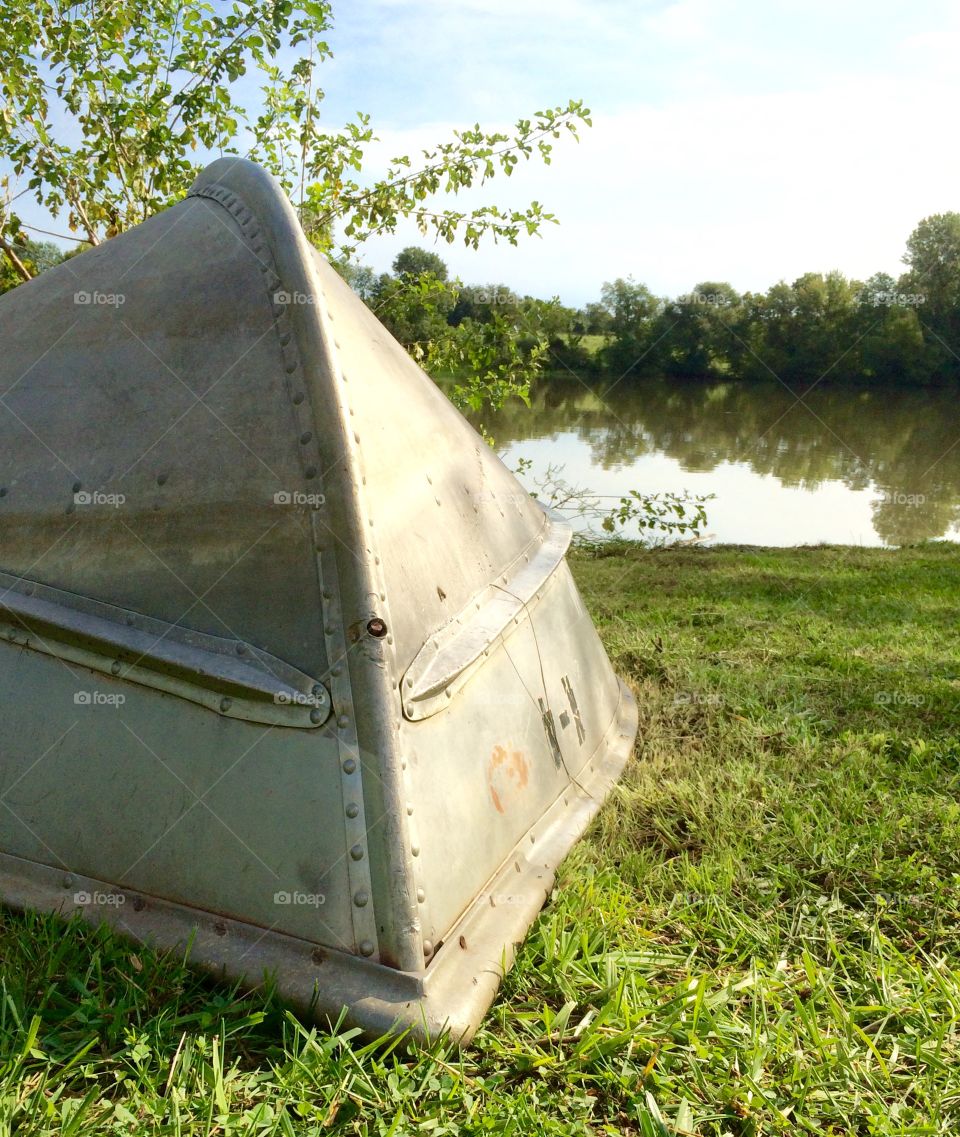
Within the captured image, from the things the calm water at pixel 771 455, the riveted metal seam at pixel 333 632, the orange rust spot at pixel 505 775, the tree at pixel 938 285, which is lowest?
the calm water at pixel 771 455

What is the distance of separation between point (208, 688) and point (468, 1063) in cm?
102

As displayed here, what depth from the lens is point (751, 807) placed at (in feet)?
10.0

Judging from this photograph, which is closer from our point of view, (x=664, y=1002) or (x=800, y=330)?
(x=664, y=1002)

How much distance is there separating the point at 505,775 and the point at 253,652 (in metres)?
0.79

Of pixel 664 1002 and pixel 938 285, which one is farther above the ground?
pixel 938 285

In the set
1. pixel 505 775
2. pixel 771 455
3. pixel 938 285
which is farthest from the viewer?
pixel 938 285

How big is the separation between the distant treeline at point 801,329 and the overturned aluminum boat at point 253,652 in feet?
112

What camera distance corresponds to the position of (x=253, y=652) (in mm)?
2123

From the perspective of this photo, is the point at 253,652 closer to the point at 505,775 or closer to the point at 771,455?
the point at 505,775

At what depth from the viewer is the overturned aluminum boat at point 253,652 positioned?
6.57ft

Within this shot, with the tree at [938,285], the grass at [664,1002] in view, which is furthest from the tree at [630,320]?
the grass at [664,1002]

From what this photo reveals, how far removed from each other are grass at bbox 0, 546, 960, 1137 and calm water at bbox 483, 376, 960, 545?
23.6ft

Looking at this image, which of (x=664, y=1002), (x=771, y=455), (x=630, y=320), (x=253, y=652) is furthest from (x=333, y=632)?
(x=630, y=320)

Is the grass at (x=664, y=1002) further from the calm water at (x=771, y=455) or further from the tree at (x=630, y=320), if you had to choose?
the tree at (x=630, y=320)
